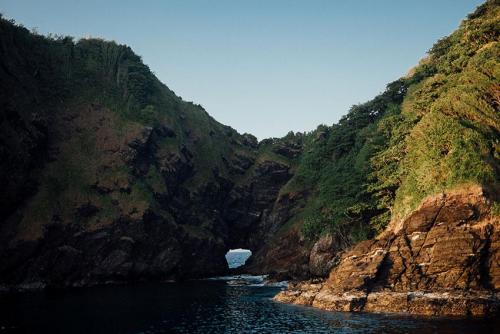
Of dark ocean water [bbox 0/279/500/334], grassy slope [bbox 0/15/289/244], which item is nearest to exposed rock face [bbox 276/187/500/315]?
dark ocean water [bbox 0/279/500/334]

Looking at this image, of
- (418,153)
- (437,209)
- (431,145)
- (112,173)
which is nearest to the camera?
(437,209)

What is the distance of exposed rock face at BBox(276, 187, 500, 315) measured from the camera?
5362 cm

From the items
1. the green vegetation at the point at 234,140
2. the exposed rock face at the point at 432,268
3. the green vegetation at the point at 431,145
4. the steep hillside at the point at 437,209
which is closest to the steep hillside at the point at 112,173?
the green vegetation at the point at 234,140

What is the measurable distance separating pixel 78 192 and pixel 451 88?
295 ft

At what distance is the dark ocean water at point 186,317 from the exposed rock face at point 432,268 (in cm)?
413

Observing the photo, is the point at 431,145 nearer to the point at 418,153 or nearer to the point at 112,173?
the point at 418,153

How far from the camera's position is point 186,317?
5700cm

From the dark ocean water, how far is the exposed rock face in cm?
413

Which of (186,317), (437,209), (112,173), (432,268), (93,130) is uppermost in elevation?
(93,130)

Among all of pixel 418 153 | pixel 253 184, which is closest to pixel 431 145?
pixel 418 153

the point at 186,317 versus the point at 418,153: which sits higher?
the point at 418,153

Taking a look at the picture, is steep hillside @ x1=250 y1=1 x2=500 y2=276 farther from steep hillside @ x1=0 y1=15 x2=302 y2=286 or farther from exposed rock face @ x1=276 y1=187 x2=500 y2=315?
steep hillside @ x1=0 y1=15 x2=302 y2=286

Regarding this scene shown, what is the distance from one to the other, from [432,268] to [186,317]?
34.7 metres

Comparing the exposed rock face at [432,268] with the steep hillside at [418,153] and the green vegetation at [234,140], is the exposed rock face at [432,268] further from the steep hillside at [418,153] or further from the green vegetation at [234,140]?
the green vegetation at [234,140]
